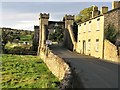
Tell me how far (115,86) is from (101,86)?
85 cm

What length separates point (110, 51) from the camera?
32344 mm

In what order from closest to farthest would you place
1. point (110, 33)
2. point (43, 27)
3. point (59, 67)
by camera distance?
point (59, 67) < point (110, 33) < point (43, 27)

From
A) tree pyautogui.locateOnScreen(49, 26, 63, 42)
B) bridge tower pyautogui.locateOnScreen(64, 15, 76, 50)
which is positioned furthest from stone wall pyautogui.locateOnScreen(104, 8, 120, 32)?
tree pyautogui.locateOnScreen(49, 26, 63, 42)

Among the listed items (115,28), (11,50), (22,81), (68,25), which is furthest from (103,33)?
(11,50)

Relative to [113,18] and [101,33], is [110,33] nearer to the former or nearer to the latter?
[101,33]

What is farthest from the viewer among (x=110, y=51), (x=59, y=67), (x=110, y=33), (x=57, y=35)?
(x=57, y=35)

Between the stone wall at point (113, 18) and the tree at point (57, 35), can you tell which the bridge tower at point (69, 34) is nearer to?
the tree at point (57, 35)

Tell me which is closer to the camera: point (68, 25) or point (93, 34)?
point (93, 34)

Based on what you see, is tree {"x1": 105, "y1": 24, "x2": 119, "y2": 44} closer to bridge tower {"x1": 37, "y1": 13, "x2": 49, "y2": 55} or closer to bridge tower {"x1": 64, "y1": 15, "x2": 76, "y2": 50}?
bridge tower {"x1": 64, "y1": 15, "x2": 76, "y2": 50}

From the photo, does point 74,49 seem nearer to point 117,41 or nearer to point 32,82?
point 117,41

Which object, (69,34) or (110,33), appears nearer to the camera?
(110,33)

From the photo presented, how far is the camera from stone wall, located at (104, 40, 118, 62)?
30516mm

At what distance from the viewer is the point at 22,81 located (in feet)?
88.2

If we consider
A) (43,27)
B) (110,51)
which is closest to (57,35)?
(43,27)
